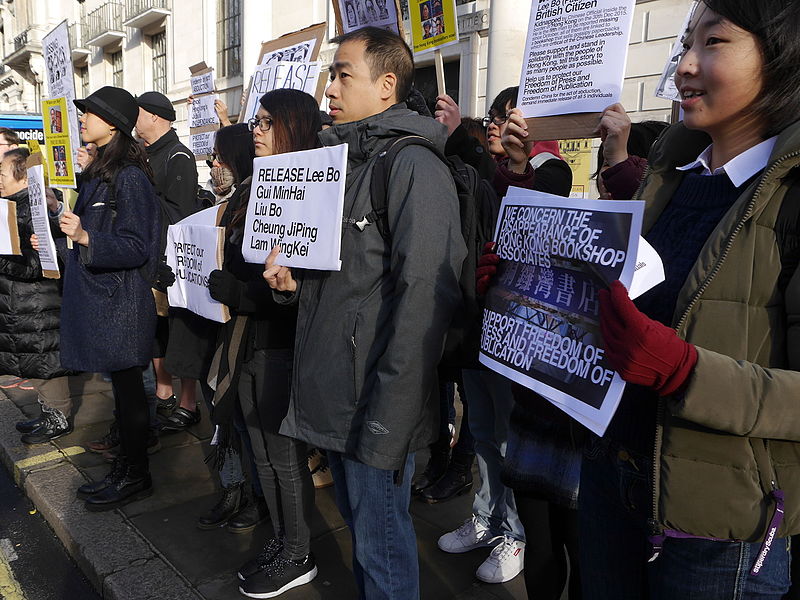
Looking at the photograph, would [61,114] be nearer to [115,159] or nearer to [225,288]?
[115,159]

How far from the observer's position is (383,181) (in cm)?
176

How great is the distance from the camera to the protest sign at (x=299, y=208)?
1.76 metres

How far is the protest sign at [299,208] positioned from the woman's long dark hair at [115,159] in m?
1.30

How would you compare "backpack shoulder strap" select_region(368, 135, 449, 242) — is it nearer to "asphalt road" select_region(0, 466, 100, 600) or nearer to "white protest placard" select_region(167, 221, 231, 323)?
"white protest placard" select_region(167, 221, 231, 323)

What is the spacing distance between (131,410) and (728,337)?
9.67 ft

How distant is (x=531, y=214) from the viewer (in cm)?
136

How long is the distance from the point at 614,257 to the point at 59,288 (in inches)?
154

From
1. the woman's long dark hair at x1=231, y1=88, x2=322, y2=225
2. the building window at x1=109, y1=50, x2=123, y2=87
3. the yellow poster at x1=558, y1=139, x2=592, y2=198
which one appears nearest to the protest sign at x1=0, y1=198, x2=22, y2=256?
the woman's long dark hair at x1=231, y1=88, x2=322, y2=225

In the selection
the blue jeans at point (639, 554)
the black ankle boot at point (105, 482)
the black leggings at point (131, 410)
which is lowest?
the black ankle boot at point (105, 482)

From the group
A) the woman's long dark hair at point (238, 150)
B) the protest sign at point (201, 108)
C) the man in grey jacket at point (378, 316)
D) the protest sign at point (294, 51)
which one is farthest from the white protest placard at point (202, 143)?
the man in grey jacket at point (378, 316)

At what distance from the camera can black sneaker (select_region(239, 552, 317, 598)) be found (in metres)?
2.45

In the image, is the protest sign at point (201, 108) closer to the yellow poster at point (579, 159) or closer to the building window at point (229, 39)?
the yellow poster at point (579, 159)

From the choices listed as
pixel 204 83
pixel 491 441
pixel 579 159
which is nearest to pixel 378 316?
pixel 491 441

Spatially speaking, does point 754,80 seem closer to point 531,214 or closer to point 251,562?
point 531,214
